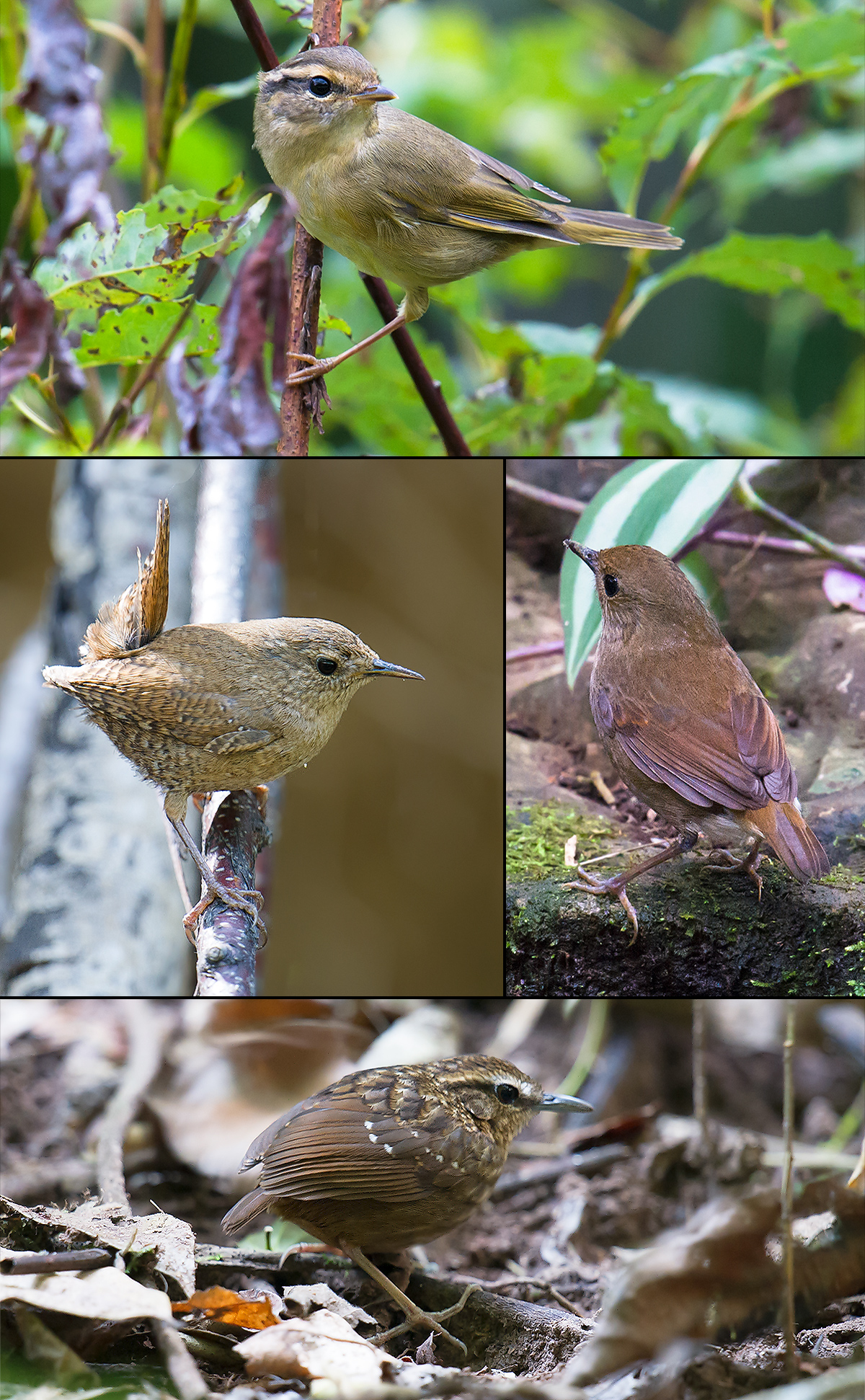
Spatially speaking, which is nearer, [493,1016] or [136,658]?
[136,658]

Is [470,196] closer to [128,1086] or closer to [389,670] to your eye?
[389,670]

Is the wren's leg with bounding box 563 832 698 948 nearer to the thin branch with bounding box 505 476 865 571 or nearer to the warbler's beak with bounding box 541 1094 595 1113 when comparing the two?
the warbler's beak with bounding box 541 1094 595 1113

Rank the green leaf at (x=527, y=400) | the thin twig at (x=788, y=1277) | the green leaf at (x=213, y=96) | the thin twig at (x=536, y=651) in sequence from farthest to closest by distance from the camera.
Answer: the green leaf at (x=527, y=400)
the green leaf at (x=213, y=96)
the thin twig at (x=536, y=651)
the thin twig at (x=788, y=1277)

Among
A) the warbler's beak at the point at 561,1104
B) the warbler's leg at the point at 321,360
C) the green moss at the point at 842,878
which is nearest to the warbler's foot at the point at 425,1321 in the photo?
the warbler's beak at the point at 561,1104

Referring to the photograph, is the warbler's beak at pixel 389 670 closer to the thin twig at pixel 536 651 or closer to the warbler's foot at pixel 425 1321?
the thin twig at pixel 536 651

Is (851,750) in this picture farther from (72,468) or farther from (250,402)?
(72,468)

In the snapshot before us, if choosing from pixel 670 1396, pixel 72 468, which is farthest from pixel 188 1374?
pixel 72 468
